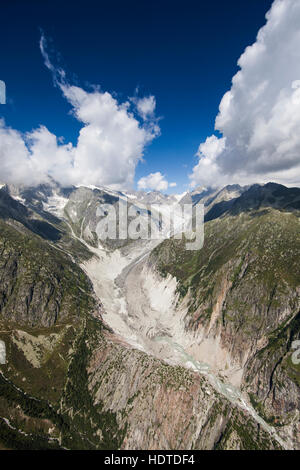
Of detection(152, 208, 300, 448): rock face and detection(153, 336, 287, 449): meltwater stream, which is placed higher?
detection(152, 208, 300, 448): rock face

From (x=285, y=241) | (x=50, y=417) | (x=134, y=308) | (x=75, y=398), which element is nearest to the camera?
(x=50, y=417)

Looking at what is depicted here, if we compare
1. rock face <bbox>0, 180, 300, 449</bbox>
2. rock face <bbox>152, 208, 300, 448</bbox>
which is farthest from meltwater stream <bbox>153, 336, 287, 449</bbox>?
rock face <bbox>152, 208, 300, 448</bbox>

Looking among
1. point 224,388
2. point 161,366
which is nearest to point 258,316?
point 224,388

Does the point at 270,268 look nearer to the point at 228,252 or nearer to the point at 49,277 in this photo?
the point at 228,252

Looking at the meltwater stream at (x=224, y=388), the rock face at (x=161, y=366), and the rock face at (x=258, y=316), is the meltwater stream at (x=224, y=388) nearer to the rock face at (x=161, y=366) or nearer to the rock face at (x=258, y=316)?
the rock face at (x=161, y=366)

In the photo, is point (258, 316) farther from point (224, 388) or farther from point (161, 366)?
point (161, 366)

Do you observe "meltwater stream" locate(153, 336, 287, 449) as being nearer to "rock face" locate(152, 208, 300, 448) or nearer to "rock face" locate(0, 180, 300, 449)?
"rock face" locate(0, 180, 300, 449)
